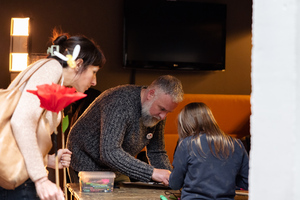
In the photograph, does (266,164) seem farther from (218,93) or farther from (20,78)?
(218,93)

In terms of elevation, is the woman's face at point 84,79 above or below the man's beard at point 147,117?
above

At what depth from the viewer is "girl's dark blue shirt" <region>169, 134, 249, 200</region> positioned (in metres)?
1.96

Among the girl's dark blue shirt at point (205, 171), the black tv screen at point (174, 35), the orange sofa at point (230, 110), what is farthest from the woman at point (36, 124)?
the orange sofa at point (230, 110)

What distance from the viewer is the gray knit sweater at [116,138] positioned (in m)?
2.32

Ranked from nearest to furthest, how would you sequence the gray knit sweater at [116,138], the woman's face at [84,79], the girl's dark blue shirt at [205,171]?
1. the woman's face at [84,79]
2. the girl's dark blue shirt at [205,171]
3. the gray knit sweater at [116,138]

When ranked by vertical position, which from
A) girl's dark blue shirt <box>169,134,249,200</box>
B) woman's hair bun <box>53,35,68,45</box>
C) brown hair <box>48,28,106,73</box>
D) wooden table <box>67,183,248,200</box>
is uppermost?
woman's hair bun <box>53,35,68,45</box>

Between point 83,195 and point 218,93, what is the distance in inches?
137

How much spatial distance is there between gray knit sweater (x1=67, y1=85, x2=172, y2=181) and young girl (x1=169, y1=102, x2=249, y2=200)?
0.34m

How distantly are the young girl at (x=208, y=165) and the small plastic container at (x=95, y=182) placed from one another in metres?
0.37

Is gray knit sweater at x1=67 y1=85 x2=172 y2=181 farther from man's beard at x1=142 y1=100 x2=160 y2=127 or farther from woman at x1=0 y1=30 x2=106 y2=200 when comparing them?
woman at x1=0 y1=30 x2=106 y2=200

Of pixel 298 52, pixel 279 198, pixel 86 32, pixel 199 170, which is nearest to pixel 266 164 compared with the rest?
pixel 279 198

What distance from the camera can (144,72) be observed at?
498 centimetres

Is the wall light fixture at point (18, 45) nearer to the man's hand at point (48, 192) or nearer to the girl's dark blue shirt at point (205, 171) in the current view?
the girl's dark blue shirt at point (205, 171)

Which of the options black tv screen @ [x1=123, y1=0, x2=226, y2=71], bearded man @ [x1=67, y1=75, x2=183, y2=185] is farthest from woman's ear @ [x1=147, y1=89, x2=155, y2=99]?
black tv screen @ [x1=123, y1=0, x2=226, y2=71]
